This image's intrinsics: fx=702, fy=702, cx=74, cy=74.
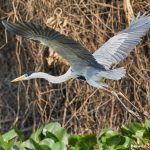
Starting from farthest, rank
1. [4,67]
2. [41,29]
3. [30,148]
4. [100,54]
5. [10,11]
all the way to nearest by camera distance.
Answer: [4,67]
[10,11]
[100,54]
[41,29]
[30,148]

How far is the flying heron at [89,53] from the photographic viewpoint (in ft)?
15.0

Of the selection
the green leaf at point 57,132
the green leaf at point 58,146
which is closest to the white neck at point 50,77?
the green leaf at point 57,132

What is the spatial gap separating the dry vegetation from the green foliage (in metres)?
1.92

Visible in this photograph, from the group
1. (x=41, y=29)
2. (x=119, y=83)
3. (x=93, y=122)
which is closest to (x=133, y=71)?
(x=119, y=83)

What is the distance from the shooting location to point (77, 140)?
4043 millimetres

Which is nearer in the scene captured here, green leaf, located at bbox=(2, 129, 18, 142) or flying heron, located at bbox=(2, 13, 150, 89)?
green leaf, located at bbox=(2, 129, 18, 142)

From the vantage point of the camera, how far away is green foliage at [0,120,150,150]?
4016mm

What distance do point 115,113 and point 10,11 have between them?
4.60ft

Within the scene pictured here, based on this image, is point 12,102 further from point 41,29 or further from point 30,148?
point 30,148

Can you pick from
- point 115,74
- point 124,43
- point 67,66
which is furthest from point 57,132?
point 67,66

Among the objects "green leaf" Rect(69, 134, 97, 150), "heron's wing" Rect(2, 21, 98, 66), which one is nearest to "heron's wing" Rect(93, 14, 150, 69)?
"heron's wing" Rect(2, 21, 98, 66)

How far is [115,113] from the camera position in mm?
6363

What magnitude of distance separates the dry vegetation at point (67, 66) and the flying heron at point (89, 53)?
0.53 m

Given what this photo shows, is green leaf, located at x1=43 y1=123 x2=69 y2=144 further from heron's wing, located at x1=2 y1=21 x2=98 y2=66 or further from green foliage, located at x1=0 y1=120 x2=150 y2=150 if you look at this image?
heron's wing, located at x1=2 y1=21 x2=98 y2=66
